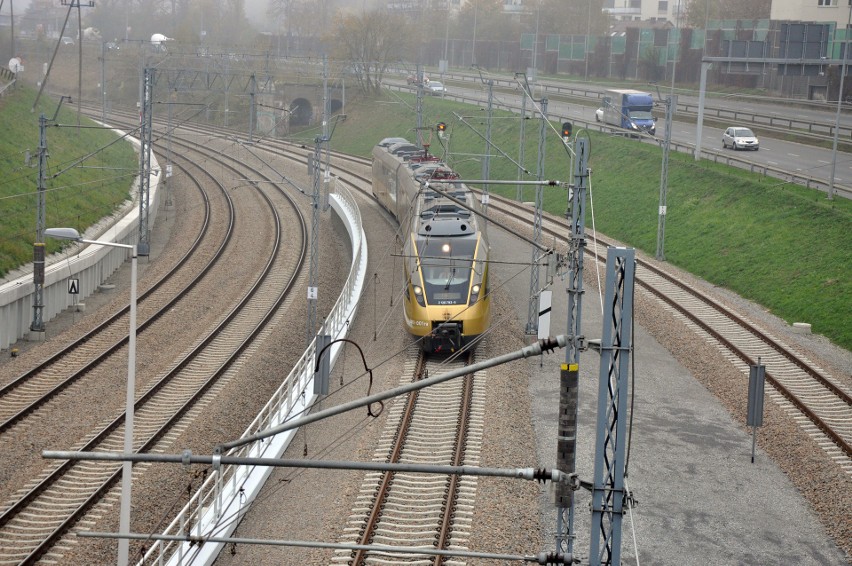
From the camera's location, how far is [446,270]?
91.0 feet

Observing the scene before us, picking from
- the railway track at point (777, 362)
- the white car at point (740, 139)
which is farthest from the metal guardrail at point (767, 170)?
the railway track at point (777, 362)

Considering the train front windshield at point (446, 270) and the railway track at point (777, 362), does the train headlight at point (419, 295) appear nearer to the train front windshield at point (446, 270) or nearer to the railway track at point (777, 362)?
the train front windshield at point (446, 270)

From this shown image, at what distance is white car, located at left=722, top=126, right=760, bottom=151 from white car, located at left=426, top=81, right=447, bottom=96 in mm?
31837

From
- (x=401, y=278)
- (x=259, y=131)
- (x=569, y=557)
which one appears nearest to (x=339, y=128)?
(x=259, y=131)

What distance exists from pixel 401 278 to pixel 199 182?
2917cm

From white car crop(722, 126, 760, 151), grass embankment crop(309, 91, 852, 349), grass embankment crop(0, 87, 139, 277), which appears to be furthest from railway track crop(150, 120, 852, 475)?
grass embankment crop(0, 87, 139, 277)

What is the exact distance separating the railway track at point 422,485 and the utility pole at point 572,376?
204 centimetres

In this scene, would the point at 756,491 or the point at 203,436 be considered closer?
the point at 756,491

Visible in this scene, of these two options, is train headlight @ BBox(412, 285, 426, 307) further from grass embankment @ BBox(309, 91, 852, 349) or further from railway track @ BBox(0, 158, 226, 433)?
railway track @ BBox(0, 158, 226, 433)

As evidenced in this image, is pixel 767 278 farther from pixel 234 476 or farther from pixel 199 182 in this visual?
pixel 199 182

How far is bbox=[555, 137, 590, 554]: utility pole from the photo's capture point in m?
12.7

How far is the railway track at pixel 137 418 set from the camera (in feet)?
59.9

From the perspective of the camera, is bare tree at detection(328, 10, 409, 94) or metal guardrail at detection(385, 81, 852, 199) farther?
bare tree at detection(328, 10, 409, 94)

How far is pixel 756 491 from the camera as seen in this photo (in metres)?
19.7
